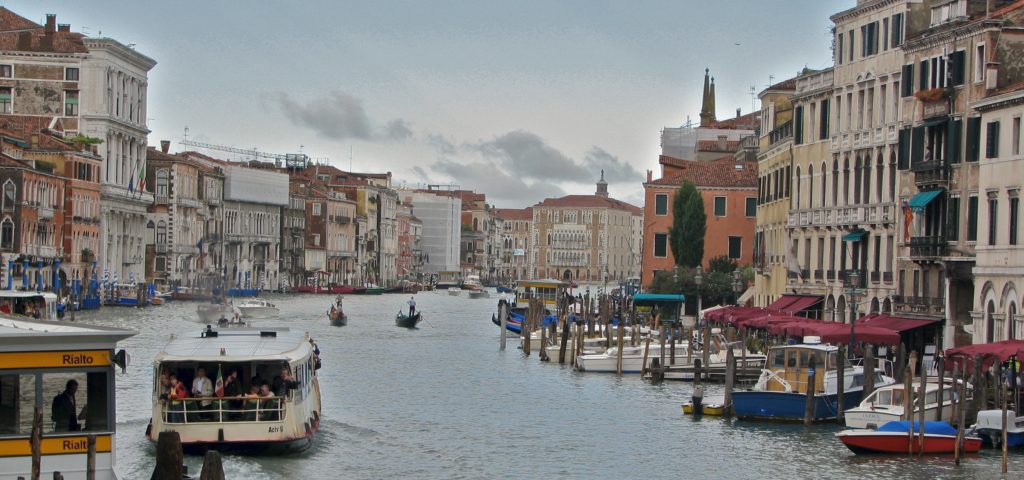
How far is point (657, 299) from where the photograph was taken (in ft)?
171

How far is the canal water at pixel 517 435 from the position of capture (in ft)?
69.6

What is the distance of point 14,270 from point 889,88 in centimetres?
3439

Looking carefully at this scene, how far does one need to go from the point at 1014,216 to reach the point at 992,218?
895mm

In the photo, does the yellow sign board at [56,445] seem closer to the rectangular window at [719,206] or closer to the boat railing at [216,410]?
the boat railing at [216,410]

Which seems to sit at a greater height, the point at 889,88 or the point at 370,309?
the point at 889,88

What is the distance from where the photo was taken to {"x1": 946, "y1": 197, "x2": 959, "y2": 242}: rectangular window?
2898 centimetres

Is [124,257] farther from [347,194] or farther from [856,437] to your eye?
[856,437]

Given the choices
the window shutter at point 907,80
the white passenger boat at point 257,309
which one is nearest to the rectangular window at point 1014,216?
the window shutter at point 907,80

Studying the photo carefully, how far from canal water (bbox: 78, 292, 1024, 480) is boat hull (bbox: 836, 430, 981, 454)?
0.20 m

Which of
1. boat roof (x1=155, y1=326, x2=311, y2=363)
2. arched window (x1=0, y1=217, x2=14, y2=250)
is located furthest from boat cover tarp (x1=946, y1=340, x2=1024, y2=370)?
arched window (x1=0, y1=217, x2=14, y2=250)

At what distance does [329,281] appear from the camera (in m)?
121

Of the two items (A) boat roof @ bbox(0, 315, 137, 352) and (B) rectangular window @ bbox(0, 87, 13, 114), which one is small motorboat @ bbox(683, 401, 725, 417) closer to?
(A) boat roof @ bbox(0, 315, 137, 352)

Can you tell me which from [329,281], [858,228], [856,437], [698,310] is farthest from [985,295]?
[329,281]

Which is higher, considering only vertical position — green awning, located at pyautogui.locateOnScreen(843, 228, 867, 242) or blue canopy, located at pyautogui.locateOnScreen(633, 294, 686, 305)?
green awning, located at pyautogui.locateOnScreen(843, 228, 867, 242)
